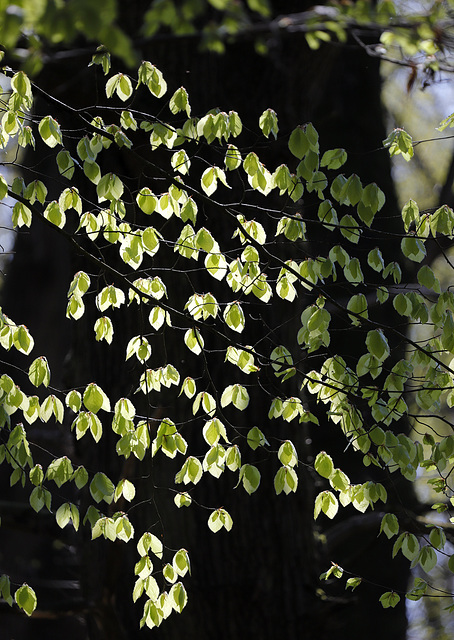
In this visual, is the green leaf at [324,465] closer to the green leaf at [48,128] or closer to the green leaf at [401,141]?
the green leaf at [401,141]

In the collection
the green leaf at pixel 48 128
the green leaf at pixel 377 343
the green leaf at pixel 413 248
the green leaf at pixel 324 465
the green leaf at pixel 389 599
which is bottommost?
the green leaf at pixel 389 599

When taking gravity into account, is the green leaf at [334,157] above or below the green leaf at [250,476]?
above

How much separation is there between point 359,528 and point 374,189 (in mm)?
2346

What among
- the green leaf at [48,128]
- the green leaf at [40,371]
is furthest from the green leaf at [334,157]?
the green leaf at [40,371]

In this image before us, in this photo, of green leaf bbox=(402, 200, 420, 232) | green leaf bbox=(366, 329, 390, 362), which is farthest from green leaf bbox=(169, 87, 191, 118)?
green leaf bbox=(366, 329, 390, 362)

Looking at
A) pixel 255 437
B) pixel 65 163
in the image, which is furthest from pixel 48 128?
pixel 255 437

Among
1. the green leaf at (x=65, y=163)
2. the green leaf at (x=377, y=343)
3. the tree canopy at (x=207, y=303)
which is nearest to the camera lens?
the tree canopy at (x=207, y=303)

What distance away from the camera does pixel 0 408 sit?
2.56m

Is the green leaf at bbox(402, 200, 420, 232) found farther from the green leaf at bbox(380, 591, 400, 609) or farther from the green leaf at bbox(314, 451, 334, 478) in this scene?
the green leaf at bbox(380, 591, 400, 609)

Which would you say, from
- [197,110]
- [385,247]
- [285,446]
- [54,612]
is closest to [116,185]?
[285,446]

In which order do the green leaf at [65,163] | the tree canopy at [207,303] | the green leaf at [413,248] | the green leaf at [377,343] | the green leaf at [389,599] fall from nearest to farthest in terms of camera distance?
the tree canopy at [207,303]
the green leaf at [377,343]
the green leaf at [413,248]
the green leaf at [65,163]
the green leaf at [389,599]

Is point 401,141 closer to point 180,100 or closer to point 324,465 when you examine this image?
point 180,100

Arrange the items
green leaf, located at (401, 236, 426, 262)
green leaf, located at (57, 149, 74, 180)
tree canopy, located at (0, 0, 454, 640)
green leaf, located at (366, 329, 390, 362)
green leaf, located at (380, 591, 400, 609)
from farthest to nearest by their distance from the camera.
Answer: green leaf, located at (380, 591, 400, 609), green leaf, located at (57, 149, 74, 180), green leaf, located at (401, 236, 426, 262), green leaf, located at (366, 329, 390, 362), tree canopy, located at (0, 0, 454, 640)

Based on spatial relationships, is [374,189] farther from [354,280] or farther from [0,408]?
[0,408]
